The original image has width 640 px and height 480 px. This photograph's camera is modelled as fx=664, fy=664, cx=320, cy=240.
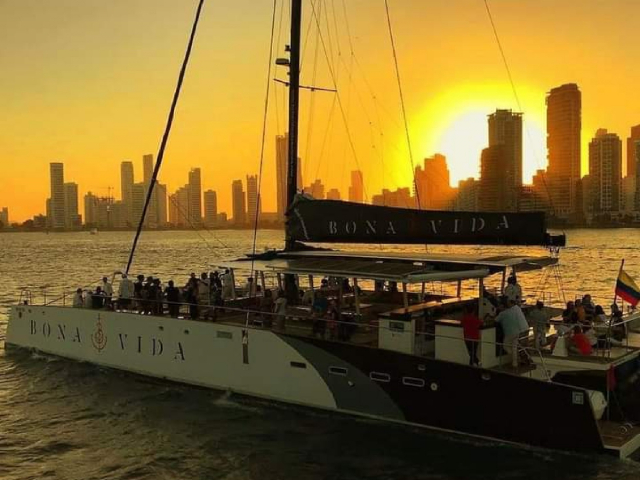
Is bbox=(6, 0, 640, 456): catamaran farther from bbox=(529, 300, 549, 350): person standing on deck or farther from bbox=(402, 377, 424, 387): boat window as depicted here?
bbox=(529, 300, 549, 350): person standing on deck

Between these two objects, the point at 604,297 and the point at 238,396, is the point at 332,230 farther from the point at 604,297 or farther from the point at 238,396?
the point at 604,297

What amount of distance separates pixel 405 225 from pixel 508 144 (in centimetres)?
1214

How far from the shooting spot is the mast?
16.6m

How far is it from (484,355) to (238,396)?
19.3 feet

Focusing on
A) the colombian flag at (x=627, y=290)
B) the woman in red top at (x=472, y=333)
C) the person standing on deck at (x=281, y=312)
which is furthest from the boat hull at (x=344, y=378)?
the colombian flag at (x=627, y=290)

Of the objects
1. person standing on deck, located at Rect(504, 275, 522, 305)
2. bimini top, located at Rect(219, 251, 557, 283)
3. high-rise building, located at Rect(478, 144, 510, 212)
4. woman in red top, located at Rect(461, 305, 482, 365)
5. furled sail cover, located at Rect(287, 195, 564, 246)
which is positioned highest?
high-rise building, located at Rect(478, 144, 510, 212)

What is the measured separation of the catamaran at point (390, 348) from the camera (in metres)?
11.4

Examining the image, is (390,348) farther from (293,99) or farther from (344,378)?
(293,99)

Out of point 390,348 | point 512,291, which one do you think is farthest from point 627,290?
point 390,348

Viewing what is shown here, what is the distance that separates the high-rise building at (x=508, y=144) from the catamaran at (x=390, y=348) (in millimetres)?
9600

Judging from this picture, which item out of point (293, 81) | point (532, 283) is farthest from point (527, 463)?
point (532, 283)

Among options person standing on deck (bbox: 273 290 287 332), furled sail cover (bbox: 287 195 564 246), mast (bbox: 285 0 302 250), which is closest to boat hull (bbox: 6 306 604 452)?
person standing on deck (bbox: 273 290 287 332)

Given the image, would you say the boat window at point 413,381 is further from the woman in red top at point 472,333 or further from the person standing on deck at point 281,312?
the person standing on deck at point 281,312

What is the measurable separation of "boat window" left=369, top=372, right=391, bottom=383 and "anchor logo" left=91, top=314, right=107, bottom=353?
27.3ft
